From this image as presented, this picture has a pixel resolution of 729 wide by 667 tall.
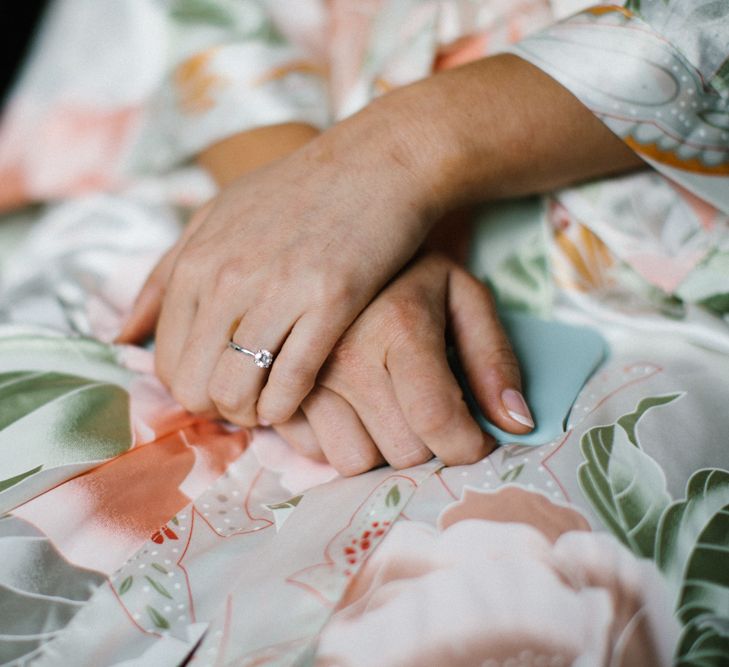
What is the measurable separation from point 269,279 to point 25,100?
619 millimetres

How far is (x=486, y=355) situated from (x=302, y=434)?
146 mm

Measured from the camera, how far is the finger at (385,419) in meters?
0.49

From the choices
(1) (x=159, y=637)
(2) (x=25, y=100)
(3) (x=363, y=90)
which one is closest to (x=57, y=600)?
(1) (x=159, y=637)

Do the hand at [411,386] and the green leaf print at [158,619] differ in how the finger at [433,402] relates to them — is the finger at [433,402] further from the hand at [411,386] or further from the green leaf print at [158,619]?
the green leaf print at [158,619]

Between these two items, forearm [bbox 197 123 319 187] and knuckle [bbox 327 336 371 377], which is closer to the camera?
knuckle [bbox 327 336 371 377]

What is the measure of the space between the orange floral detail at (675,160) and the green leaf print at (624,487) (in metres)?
0.20

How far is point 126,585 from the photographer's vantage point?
0.43 metres

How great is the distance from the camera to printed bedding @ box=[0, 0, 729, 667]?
1.29 ft

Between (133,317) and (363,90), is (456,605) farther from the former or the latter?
(363,90)

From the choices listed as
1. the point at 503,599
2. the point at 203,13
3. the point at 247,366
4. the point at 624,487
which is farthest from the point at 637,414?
the point at 203,13

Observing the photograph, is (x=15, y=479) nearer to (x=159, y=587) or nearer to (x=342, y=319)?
(x=159, y=587)

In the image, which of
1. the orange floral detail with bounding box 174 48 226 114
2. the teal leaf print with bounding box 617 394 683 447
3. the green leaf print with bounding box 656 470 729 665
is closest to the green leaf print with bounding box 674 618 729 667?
the green leaf print with bounding box 656 470 729 665

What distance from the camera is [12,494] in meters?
0.48

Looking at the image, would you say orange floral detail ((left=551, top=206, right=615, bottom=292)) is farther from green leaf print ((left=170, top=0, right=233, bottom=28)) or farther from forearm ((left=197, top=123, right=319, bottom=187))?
green leaf print ((left=170, top=0, right=233, bottom=28))
